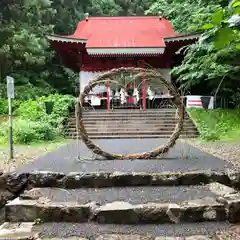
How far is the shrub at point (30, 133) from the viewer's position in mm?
10164

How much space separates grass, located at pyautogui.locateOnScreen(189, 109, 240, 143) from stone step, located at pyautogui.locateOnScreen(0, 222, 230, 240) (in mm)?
6905

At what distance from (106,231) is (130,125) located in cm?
976

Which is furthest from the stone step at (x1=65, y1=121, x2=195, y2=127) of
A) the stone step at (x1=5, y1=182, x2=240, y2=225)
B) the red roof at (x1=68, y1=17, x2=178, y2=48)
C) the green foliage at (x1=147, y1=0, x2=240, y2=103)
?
the stone step at (x1=5, y1=182, x2=240, y2=225)

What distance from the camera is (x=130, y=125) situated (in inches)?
508

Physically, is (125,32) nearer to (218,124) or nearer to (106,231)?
(218,124)

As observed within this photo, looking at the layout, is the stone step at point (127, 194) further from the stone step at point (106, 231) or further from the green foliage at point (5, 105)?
the green foliage at point (5, 105)

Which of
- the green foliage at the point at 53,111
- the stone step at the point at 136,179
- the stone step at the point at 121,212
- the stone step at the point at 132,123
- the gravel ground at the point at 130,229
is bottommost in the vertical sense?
the gravel ground at the point at 130,229

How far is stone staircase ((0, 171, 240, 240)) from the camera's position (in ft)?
10.4

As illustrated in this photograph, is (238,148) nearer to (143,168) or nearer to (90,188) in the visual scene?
(143,168)

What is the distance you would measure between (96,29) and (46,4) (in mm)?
3563

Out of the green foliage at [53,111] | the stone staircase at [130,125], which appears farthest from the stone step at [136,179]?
the green foliage at [53,111]

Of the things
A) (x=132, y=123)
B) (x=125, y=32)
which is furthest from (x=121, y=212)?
(x=125, y=32)

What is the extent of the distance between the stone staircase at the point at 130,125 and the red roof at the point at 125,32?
3.73 metres

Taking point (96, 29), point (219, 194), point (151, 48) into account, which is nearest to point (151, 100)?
point (151, 48)
